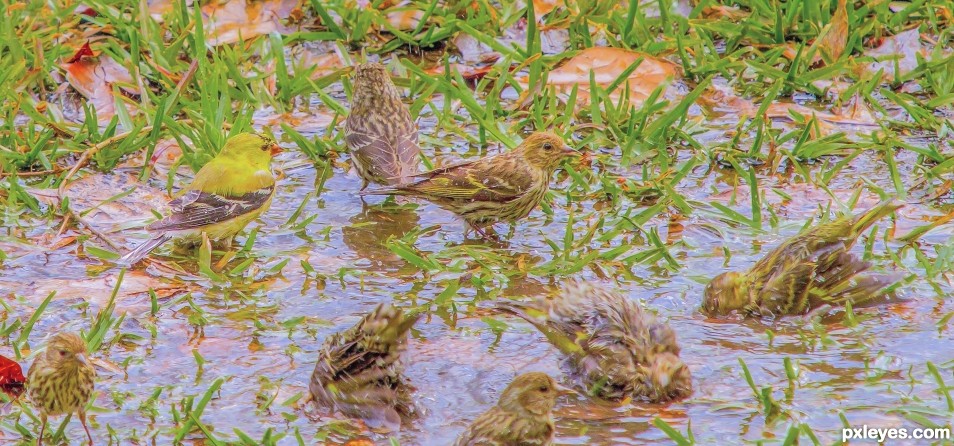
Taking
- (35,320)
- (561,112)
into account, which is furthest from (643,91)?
(35,320)

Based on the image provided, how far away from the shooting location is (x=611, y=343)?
565 centimetres

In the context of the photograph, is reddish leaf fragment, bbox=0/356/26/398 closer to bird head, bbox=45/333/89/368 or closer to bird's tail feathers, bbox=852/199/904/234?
bird head, bbox=45/333/89/368

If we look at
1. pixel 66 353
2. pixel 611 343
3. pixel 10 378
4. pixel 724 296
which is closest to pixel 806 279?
pixel 724 296

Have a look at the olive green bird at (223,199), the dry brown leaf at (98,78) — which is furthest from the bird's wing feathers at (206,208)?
the dry brown leaf at (98,78)

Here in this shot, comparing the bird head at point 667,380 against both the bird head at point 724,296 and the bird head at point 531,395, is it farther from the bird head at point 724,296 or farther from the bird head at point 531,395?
the bird head at point 724,296

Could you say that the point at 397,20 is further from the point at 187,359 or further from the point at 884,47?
the point at 187,359

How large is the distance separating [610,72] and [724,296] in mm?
3379

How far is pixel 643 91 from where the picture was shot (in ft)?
29.8

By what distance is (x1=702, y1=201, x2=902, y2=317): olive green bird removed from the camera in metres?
6.20

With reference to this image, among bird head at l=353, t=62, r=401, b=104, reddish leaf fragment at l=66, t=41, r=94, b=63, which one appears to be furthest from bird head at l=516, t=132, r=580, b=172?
reddish leaf fragment at l=66, t=41, r=94, b=63

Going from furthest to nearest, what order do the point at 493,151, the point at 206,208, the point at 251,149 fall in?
1. the point at 493,151
2. the point at 251,149
3. the point at 206,208

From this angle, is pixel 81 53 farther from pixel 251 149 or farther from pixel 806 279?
pixel 806 279

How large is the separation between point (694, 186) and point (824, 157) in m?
0.96

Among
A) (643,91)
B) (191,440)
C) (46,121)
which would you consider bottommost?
(191,440)
